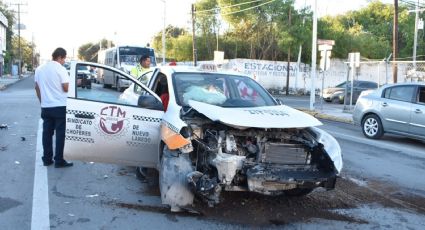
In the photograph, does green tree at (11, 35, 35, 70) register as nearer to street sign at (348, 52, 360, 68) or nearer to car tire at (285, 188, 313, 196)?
street sign at (348, 52, 360, 68)

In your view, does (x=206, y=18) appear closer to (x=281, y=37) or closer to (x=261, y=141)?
(x=281, y=37)

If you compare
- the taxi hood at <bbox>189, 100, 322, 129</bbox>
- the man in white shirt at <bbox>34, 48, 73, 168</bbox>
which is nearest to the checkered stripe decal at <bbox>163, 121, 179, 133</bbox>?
the taxi hood at <bbox>189, 100, 322, 129</bbox>

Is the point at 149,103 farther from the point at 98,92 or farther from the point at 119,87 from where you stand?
the point at 119,87

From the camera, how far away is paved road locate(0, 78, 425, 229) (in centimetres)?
510

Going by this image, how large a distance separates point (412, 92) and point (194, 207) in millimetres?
8032

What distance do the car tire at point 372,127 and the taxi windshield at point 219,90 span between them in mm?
6207

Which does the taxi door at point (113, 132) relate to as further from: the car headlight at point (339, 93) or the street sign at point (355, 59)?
the car headlight at point (339, 93)

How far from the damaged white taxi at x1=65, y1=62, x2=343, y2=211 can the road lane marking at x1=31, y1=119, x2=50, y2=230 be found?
1.93ft

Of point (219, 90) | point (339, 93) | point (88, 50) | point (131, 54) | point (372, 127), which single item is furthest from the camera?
point (88, 50)

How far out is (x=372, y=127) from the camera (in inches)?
489

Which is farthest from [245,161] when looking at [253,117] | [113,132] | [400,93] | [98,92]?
[400,93]

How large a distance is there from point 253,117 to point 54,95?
130 inches

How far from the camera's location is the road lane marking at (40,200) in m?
4.91

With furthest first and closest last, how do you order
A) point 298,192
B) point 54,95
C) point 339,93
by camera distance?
point 339,93 → point 54,95 → point 298,192
